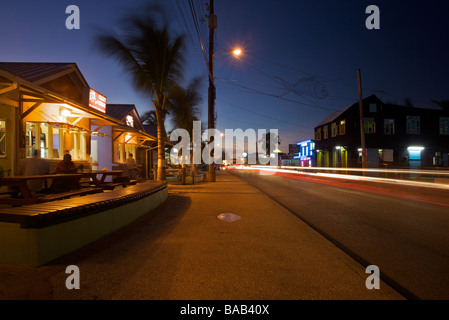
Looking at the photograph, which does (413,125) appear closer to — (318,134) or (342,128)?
(342,128)

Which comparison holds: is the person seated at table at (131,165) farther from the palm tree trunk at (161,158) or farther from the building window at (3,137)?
the building window at (3,137)

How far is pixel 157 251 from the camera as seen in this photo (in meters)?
4.00

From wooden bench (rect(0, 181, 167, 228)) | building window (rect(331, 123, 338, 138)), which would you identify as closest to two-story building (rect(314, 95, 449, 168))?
building window (rect(331, 123, 338, 138))

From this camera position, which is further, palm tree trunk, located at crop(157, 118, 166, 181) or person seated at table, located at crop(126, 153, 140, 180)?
person seated at table, located at crop(126, 153, 140, 180)

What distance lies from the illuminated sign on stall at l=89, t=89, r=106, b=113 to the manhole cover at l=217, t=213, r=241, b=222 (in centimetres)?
861

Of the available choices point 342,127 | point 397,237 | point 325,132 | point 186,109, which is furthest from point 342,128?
point 397,237

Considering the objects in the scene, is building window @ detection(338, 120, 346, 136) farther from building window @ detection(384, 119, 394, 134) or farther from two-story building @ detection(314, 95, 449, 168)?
building window @ detection(384, 119, 394, 134)

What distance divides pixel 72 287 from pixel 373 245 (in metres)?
4.73

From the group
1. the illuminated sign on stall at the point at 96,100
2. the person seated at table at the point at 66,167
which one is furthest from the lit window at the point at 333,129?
the person seated at table at the point at 66,167

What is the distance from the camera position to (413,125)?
114ft

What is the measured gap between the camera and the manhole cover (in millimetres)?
6363

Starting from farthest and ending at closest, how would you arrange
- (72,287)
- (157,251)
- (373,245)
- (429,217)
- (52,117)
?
1. (52,117)
2. (429,217)
3. (373,245)
4. (157,251)
5. (72,287)
